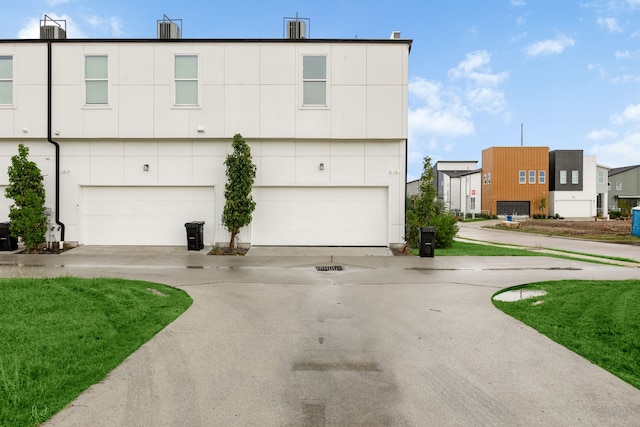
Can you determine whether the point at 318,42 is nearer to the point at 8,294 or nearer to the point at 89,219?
the point at 89,219

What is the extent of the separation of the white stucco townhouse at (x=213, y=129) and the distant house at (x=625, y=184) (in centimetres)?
6028

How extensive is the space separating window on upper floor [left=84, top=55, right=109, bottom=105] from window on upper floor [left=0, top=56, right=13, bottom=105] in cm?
294

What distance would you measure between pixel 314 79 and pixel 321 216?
209 inches

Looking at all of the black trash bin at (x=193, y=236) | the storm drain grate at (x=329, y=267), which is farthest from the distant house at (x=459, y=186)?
the storm drain grate at (x=329, y=267)

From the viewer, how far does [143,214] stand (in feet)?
55.3

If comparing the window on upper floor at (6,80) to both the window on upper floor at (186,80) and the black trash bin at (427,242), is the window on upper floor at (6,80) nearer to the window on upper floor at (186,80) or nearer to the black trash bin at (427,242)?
the window on upper floor at (186,80)

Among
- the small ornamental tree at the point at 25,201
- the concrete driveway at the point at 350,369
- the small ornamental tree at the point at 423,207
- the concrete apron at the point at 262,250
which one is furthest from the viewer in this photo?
the small ornamental tree at the point at 423,207

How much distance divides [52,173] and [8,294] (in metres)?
10.8

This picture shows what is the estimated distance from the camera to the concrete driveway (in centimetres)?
371

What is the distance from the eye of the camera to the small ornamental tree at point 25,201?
15008 mm

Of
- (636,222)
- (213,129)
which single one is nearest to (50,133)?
(213,129)

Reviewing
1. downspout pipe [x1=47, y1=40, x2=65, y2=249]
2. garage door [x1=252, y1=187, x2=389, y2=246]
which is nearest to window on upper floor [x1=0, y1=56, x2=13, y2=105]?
downspout pipe [x1=47, y1=40, x2=65, y2=249]

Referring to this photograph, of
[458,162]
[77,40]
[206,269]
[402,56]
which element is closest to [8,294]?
[206,269]

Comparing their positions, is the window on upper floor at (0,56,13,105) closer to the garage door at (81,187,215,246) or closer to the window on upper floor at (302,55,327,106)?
the garage door at (81,187,215,246)
